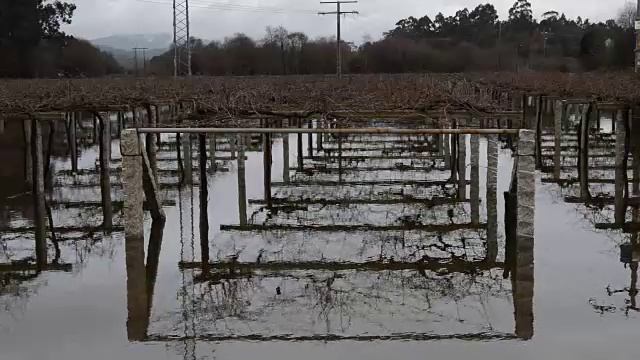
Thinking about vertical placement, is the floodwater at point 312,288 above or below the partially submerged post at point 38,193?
below

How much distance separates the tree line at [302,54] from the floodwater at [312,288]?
30.9 m

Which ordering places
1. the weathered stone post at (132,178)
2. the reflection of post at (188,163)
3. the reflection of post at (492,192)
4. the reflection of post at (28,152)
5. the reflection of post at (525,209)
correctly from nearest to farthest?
the reflection of post at (525,209), the weathered stone post at (132,178), the reflection of post at (492,192), the reflection of post at (28,152), the reflection of post at (188,163)

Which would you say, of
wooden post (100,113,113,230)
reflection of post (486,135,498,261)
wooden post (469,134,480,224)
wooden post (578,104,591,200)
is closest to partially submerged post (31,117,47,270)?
wooden post (100,113,113,230)

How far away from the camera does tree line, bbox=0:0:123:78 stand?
4206cm

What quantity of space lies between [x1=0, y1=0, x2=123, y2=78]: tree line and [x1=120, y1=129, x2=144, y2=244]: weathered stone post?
33710mm

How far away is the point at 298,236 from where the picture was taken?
9797 millimetres

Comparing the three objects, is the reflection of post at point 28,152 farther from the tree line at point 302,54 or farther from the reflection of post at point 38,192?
the tree line at point 302,54

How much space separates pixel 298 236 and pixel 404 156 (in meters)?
8.20

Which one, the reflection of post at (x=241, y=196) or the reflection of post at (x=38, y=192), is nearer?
the reflection of post at (x=38, y=192)

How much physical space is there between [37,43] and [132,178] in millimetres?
39198

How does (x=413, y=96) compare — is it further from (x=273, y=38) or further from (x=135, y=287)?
(x=273, y=38)

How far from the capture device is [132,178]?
8.26m

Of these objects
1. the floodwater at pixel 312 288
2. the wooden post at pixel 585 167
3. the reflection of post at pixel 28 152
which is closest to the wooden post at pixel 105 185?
the floodwater at pixel 312 288

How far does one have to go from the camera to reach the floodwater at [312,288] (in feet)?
19.8
